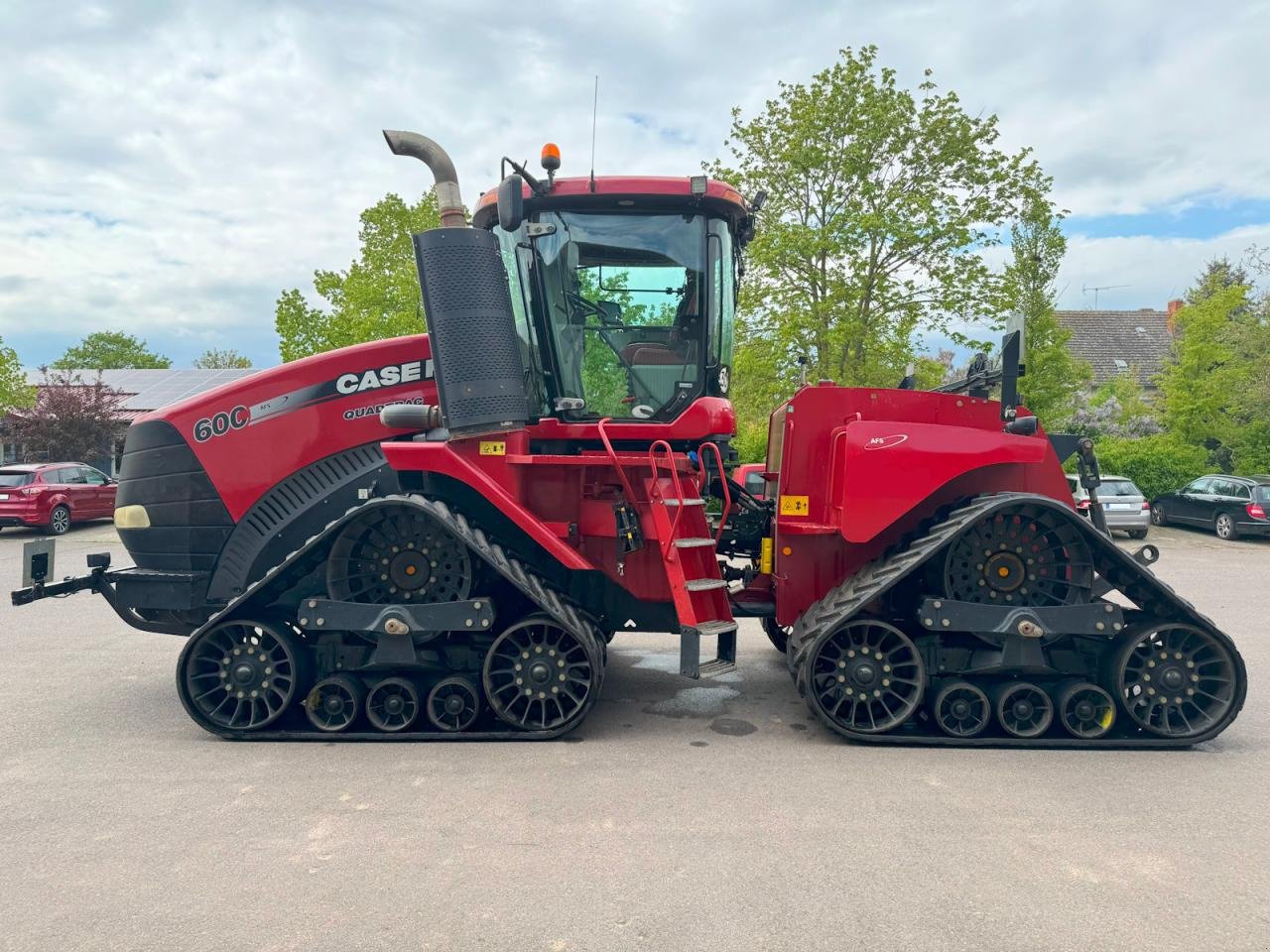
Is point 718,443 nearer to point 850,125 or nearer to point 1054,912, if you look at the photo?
point 1054,912

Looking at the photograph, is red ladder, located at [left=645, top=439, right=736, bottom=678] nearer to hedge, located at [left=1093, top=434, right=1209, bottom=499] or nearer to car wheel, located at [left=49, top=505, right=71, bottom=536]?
car wheel, located at [left=49, top=505, right=71, bottom=536]

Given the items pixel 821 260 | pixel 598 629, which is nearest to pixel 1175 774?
pixel 598 629

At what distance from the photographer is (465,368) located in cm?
454

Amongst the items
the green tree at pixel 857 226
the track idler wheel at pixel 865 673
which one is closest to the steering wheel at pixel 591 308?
the track idler wheel at pixel 865 673

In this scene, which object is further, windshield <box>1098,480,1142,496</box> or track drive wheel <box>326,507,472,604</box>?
windshield <box>1098,480,1142,496</box>

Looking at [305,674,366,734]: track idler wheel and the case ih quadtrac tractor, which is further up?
the case ih quadtrac tractor

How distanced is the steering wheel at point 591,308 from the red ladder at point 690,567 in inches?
31.6

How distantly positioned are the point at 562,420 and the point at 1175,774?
3.76m

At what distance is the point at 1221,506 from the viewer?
1631 centimetres

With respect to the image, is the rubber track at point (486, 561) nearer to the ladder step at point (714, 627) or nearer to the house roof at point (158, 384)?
the ladder step at point (714, 627)

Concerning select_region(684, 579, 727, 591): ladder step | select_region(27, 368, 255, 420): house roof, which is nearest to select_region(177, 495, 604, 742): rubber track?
select_region(684, 579, 727, 591): ladder step

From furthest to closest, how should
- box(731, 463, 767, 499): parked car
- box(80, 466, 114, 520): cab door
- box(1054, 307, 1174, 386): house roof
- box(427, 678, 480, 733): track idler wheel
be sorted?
box(1054, 307, 1174, 386): house roof, box(80, 466, 114, 520): cab door, box(731, 463, 767, 499): parked car, box(427, 678, 480, 733): track idler wheel

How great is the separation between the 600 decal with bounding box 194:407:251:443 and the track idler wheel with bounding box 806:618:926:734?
12.1ft

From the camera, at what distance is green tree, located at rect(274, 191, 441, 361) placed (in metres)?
18.4
